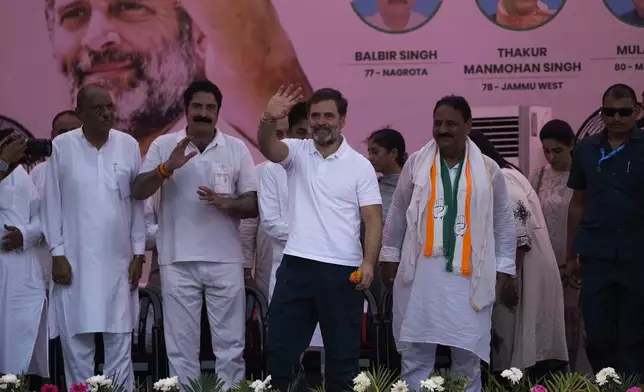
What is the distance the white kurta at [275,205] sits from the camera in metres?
6.66

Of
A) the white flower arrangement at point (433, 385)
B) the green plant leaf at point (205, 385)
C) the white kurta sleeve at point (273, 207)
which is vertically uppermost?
the white kurta sleeve at point (273, 207)

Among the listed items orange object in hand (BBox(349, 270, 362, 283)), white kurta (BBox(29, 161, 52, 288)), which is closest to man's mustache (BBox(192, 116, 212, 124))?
white kurta (BBox(29, 161, 52, 288))

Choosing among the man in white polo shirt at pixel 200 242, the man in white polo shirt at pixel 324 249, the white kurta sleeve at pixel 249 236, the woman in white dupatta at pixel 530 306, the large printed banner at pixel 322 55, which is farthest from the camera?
the large printed banner at pixel 322 55

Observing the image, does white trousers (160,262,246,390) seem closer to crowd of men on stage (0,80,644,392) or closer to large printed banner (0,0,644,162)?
crowd of men on stage (0,80,644,392)

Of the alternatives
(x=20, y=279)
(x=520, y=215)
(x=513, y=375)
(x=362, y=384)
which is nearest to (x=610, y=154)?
(x=520, y=215)

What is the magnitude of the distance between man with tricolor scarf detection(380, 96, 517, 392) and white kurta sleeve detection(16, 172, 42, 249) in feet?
6.36

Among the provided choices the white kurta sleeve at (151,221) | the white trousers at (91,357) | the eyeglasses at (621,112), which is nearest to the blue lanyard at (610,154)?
the eyeglasses at (621,112)

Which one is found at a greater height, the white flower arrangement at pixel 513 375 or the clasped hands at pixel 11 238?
the clasped hands at pixel 11 238

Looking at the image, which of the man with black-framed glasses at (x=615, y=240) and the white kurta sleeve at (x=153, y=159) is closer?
the man with black-framed glasses at (x=615, y=240)

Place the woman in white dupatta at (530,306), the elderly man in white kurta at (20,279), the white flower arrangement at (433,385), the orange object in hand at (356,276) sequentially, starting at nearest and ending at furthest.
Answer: the white flower arrangement at (433,385) < the orange object in hand at (356,276) < the elderly man in white kurta at (20,279) < the woman in white dupatta at (530,306)

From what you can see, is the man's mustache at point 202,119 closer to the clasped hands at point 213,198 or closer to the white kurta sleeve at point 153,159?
the white kurta sleeve at point 153,159

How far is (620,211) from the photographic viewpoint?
6.30 meters

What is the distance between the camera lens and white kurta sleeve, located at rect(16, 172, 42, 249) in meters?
6.58

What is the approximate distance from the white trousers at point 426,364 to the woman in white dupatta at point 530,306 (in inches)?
26.2
